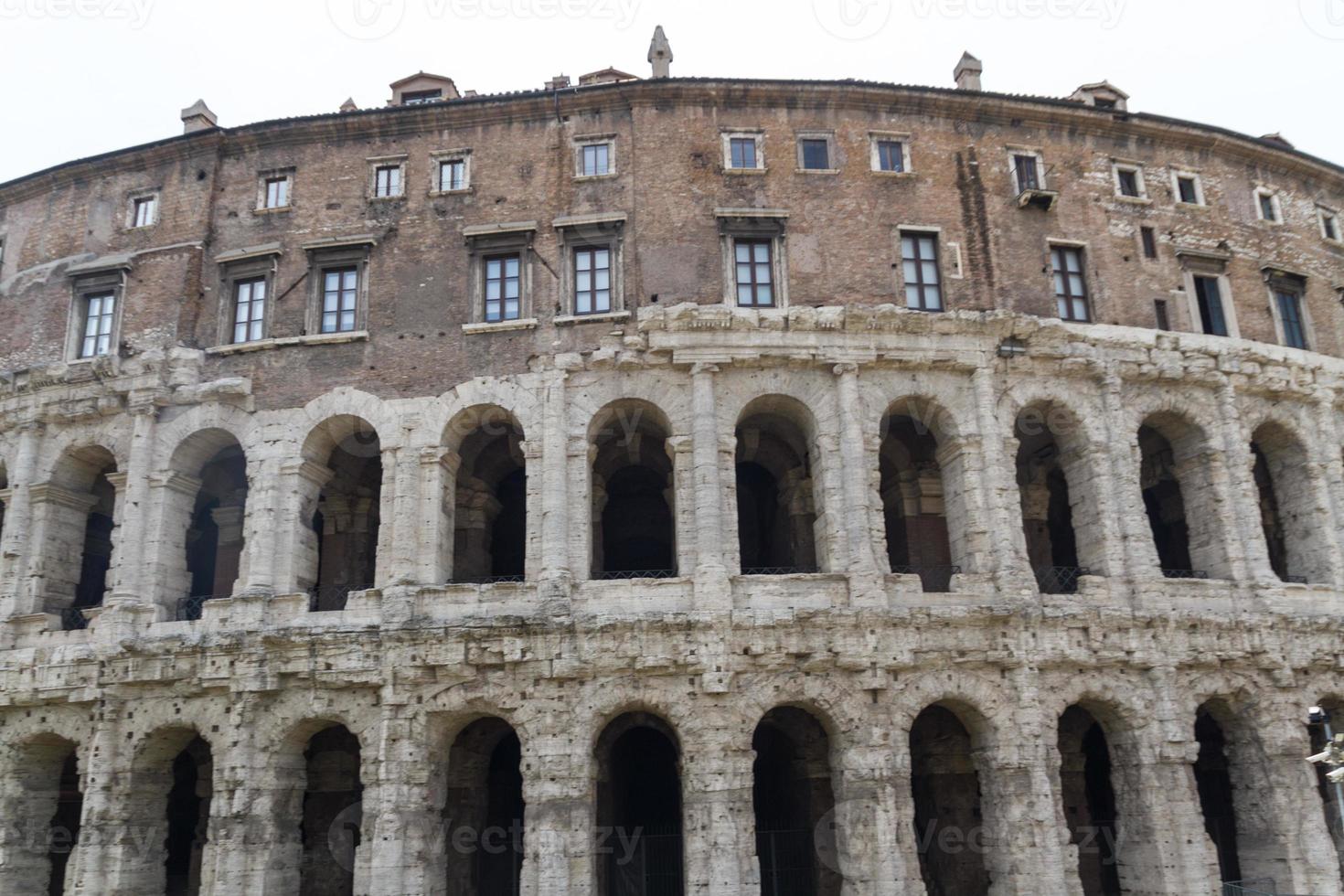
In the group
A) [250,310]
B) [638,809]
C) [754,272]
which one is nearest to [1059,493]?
[754,272]

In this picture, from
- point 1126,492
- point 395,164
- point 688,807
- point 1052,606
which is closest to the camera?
point 688,807

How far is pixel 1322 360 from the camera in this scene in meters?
21.0

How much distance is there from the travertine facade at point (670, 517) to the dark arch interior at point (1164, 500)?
10cm

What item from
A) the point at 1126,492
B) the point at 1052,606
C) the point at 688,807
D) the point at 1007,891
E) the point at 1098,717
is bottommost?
the point at 1007,891

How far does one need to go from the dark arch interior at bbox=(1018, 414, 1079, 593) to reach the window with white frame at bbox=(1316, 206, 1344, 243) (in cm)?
795

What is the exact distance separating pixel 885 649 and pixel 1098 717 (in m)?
4.22

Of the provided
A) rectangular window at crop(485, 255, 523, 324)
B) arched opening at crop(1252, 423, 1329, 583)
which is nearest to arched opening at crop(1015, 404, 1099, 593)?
arched opening at crop(1252, 423, 1329, 583)

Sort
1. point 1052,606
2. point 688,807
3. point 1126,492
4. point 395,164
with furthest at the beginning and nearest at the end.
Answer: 1. point 395,164
2. point 1126,492
3. point 1052,606
4. point 688,807

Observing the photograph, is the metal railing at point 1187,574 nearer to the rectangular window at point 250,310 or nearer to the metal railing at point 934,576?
the metal railing at point 934,576

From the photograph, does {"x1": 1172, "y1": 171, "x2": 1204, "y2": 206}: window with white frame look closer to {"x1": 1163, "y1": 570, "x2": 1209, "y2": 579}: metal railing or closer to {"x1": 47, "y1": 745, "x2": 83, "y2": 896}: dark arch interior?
{"x1": 1163, "y1": 570, "x2": 1209, "y2": 579}: metal railing

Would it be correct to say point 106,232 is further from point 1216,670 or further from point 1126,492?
point 1216,670

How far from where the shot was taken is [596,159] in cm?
1981

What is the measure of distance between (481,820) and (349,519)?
238 inches

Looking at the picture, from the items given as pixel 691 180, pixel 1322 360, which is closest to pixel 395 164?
pixel 691 180
